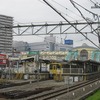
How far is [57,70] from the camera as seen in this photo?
175 ft

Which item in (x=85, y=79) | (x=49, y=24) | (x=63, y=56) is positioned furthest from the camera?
(x=63, y=56)

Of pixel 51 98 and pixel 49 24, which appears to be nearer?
pixel 51 98

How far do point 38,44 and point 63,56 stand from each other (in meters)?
20.1

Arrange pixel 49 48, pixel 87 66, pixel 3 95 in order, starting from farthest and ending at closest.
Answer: pixel 49 48 < pixel 87 66 < pixel 3 95

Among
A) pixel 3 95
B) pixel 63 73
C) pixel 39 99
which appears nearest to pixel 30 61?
pixel 63 73

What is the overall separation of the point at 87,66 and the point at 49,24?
18.2 meters

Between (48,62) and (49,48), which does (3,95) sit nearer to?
(48,62)

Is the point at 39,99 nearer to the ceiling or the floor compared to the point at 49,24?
nearer to the floor

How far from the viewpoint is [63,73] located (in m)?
52.2

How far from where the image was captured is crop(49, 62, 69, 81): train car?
2029 inches

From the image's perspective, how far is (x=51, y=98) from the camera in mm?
25609

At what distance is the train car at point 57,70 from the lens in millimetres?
51531

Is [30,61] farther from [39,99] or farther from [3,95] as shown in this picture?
[39,99]

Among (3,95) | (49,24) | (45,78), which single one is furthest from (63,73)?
(3,95)
